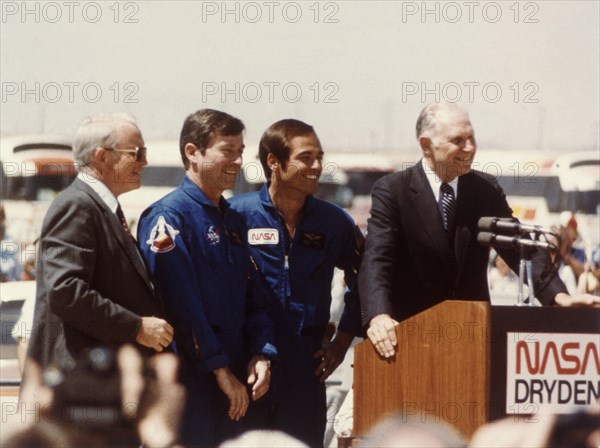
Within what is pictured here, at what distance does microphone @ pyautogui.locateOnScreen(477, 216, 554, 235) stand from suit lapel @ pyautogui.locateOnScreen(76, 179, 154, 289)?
106cm

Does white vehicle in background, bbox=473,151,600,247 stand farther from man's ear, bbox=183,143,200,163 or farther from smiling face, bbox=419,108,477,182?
man's ear, bbox=183,143,200,163

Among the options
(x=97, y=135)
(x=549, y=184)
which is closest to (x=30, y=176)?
(x=97, y=135)

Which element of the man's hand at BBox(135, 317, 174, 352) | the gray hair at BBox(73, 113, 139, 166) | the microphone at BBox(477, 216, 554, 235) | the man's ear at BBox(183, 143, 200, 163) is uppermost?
the gray hair at BBox(73, 113, 139, 166)

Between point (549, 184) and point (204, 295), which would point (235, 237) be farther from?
point (549, 184)

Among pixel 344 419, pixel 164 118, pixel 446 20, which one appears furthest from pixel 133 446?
pixel 446 20

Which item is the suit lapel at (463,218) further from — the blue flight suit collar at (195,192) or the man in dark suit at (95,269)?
the man in dark suit at (95,269)

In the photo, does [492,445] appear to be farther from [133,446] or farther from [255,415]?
[133,446]

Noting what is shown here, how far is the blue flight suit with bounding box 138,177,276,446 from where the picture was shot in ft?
11.1

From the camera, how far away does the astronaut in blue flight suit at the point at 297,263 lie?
11.6 ft

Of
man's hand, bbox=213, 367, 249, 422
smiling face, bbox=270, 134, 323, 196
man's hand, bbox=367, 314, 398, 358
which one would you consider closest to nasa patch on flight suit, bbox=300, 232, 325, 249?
smiling face, bbox=270, 134, 323, 196

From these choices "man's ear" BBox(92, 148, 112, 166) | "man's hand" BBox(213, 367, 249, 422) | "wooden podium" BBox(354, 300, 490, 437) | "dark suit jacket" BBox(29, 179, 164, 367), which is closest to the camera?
"wooden podium" BBox(354, 300, 490, 437)

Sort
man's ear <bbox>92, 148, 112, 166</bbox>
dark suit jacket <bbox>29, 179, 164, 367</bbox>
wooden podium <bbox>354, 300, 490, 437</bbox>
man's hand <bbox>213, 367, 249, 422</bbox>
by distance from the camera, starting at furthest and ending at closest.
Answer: man's hand <bbox>213, 367, 249, 422</bbox>, man's ear <bbox>92, 148, 112, 166</bbox>, dark suit jacket <bbox>29, 179, 164, 367</bbox>, wooden podium <bbox>354, 300, 490, 437</bbox>

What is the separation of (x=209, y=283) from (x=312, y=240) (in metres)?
0.37

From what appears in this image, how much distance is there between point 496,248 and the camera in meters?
3.34
